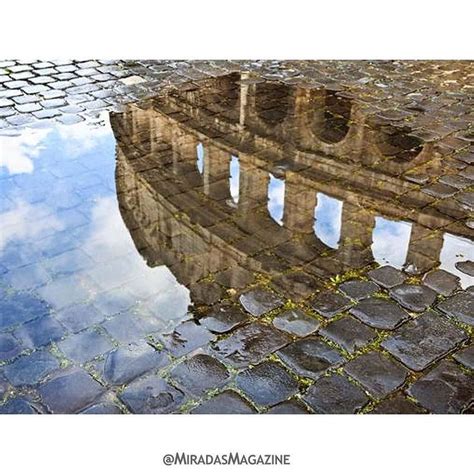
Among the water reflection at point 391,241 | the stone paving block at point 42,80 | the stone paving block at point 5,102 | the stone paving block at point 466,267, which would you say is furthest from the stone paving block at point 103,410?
the stone paving block at point 42,80

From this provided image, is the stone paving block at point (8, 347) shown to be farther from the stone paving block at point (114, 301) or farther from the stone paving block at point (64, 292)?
the stone paving block at point (114, 301)

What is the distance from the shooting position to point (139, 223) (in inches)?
259

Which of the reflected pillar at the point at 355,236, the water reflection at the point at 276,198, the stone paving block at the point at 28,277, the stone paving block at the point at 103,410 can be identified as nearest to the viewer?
the stone paving block at the point at 103,410

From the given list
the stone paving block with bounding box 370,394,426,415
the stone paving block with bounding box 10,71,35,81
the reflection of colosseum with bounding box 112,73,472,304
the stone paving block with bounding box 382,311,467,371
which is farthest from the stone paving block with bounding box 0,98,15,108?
the stone paving block with bounding box 370,394,426,415

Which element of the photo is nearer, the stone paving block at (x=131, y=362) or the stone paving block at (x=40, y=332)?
the stone paving block at (x=131, y=362)

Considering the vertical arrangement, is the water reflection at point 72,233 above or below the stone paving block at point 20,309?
above

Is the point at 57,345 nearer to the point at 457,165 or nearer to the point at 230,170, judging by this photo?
the point at 230,170

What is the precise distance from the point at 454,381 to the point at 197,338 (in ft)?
6.47

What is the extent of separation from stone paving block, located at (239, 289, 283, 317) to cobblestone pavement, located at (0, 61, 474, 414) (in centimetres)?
2

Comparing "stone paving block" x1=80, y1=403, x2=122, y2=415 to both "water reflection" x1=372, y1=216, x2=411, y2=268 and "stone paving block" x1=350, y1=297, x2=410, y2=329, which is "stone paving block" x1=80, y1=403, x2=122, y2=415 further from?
"water reflection" x1=372, y1=216, x2=411, y2=268

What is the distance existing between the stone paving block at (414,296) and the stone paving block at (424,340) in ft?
0.43

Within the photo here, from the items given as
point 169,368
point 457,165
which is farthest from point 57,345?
point 457,165

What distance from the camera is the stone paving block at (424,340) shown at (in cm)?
480

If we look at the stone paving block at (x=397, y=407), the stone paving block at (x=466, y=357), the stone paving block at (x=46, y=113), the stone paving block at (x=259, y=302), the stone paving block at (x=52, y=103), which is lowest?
the stone paving block at (x=397, y=407)
